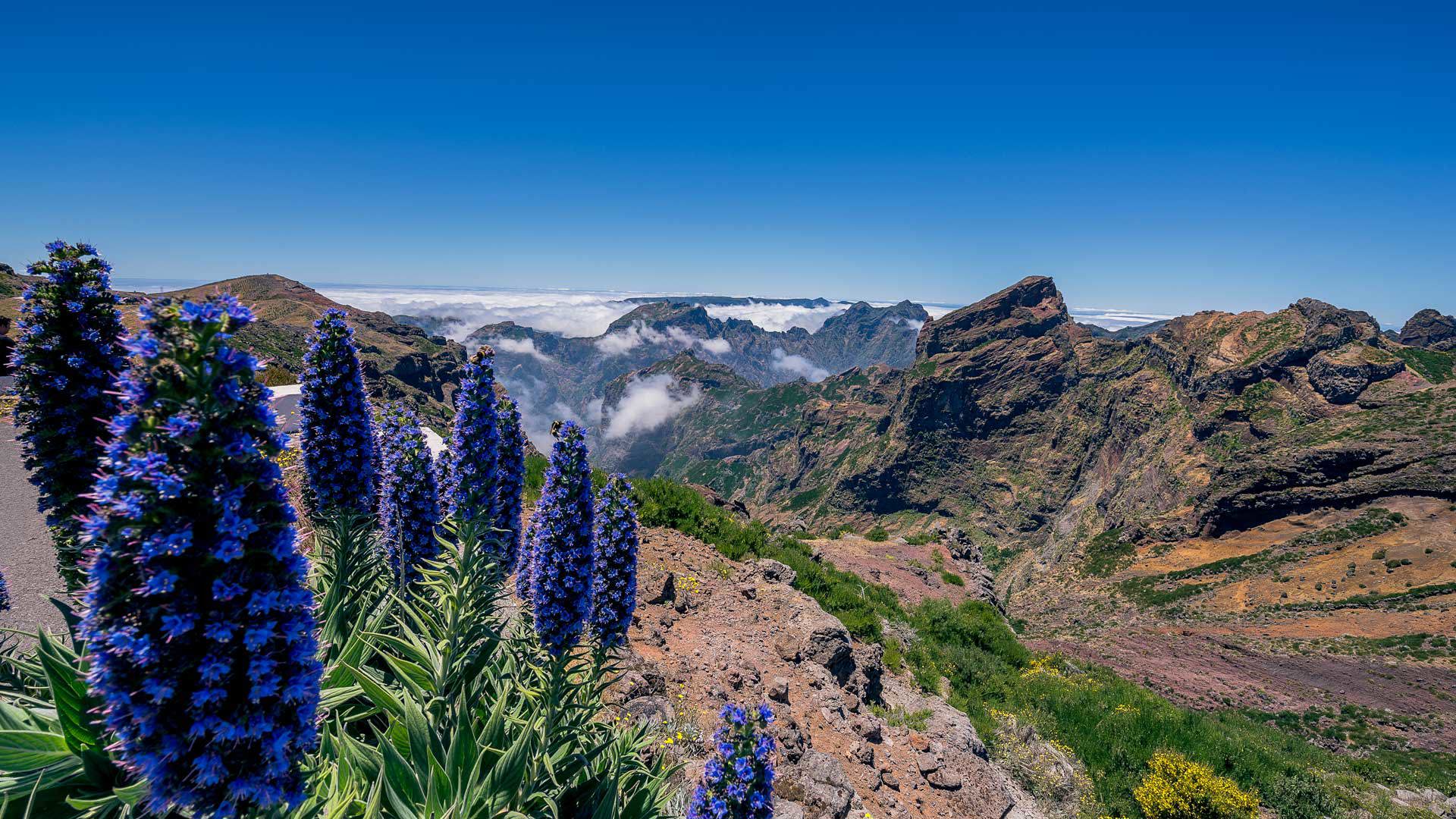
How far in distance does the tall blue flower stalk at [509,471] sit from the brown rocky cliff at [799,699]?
12.4 feet

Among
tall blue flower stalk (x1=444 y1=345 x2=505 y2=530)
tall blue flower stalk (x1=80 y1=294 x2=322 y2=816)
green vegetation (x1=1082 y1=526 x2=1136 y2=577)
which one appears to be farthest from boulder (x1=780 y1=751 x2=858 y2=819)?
green vegetation (x1=1082 y1=526 x2=1136 y2=577)

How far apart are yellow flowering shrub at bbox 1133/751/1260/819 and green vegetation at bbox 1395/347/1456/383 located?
147853 mm

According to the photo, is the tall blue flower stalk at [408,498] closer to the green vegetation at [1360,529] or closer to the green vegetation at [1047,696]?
the green vegetation at [1047,696]

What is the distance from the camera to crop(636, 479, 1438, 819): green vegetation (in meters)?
14.7

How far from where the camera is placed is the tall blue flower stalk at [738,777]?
16.9ft

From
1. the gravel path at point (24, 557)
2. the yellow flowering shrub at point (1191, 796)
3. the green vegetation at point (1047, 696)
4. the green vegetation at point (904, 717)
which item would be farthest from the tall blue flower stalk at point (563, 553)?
the yellow flowering shrub at point (1191, 796)

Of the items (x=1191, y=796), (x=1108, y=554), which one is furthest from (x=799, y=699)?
(x=1108, y=554)

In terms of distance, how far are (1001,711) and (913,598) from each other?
10957 millimetres

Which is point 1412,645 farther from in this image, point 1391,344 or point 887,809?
point 1391,344

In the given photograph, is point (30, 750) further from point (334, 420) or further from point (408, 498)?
point (408, 498)

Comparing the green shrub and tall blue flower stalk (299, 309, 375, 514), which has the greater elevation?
tall blue flower stalk (299, 309, 375, 514)

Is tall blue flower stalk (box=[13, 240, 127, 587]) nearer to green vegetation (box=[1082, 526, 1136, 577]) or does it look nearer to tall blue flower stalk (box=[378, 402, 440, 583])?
tall blue flower stalk (box=[378, 402, 440, 583])

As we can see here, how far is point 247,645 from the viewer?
278 cm

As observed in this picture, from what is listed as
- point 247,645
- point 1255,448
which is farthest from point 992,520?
point 247,645
